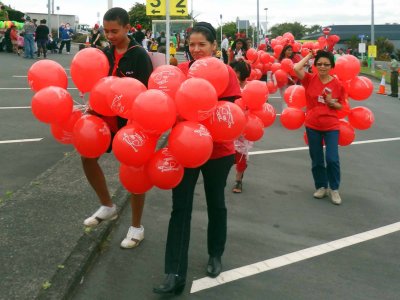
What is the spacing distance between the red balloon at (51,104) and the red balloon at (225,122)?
1004 millimetres

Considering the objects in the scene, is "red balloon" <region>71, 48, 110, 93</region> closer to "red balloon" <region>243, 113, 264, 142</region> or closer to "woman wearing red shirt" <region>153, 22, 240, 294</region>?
"woman wearing red shirt" <region>153, 22, 240, 294</region>

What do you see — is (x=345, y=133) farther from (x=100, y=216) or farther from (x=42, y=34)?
(x=42, y=34)

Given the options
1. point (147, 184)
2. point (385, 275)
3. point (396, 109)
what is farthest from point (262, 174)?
point (396, 109)

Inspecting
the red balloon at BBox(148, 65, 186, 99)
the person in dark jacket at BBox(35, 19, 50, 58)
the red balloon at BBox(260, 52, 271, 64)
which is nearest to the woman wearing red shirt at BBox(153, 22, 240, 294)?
the red balloon at BBox(148, 65, 186, 99)

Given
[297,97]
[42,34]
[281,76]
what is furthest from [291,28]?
[297,97]

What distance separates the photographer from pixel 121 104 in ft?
9.25

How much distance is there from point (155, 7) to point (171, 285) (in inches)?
290

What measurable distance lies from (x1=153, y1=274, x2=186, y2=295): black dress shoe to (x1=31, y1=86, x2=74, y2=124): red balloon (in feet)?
4.41

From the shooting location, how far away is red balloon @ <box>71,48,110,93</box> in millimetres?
3203

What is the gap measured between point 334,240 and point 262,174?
226cm

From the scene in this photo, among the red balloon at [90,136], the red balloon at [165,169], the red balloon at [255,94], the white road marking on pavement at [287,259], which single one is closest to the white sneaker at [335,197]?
the white road marking on pavement at [287,259]

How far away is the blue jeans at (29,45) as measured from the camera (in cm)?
2114

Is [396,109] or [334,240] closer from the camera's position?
[334,240]

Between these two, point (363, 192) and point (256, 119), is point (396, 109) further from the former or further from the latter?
point (256, 119)
